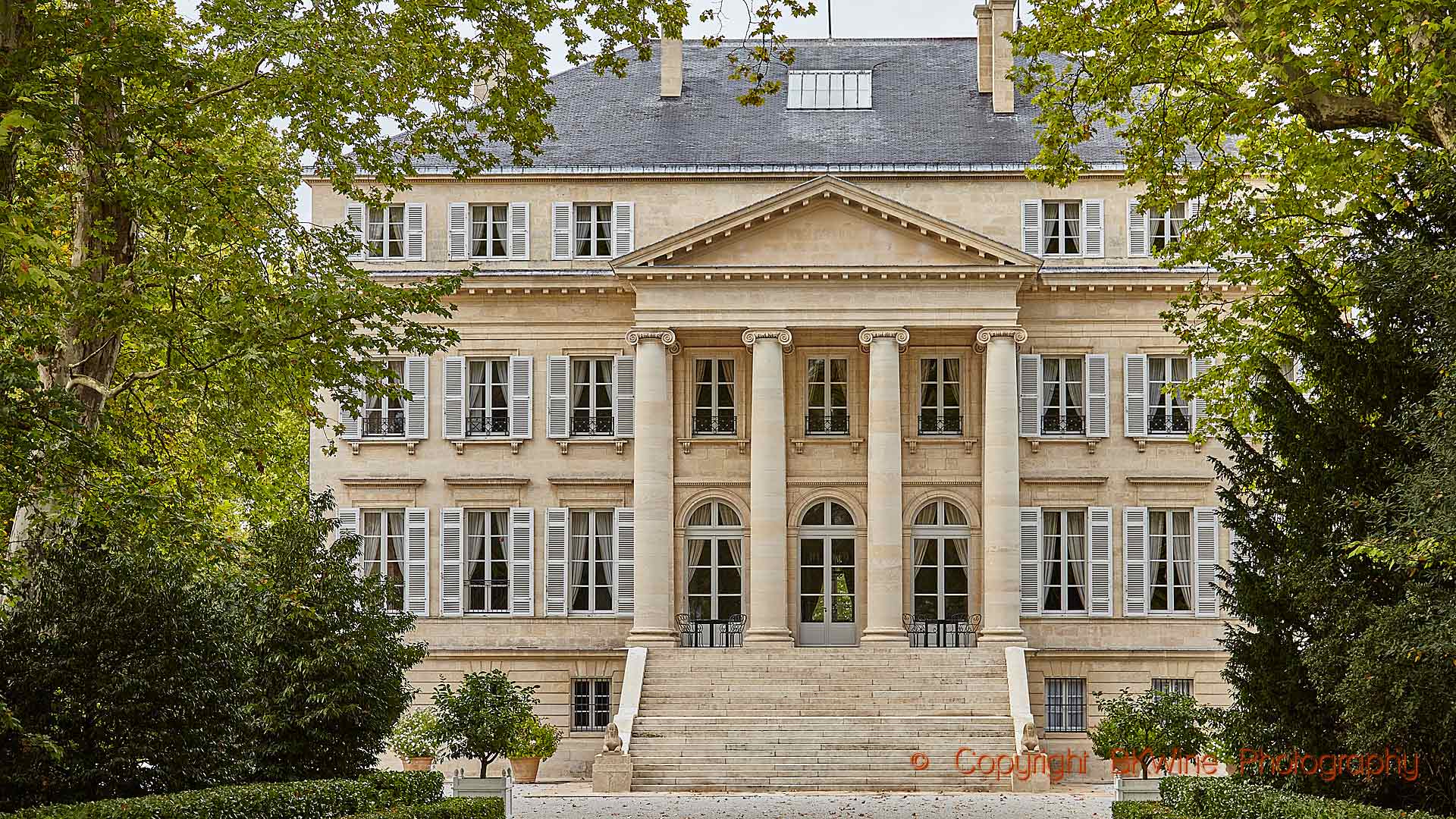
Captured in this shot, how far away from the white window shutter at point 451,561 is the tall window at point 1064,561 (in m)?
12.8

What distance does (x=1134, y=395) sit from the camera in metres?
35.5

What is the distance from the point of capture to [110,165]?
16.1m

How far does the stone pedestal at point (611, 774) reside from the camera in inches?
1120

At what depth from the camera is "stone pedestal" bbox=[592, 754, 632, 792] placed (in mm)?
28438

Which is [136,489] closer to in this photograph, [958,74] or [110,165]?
[110,165]

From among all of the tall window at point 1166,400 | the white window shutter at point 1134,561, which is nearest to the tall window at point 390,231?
the tall window at point 1166,400

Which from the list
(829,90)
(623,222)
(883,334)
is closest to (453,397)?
(623,222)

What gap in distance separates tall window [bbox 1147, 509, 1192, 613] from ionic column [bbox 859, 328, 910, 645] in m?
5.65

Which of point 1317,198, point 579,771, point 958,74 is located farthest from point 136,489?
point 958,74

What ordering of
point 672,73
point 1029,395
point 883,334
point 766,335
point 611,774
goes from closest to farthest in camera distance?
point 611,774 < point 883,334 < point 766,335 < point 1029,395 < point 672,73

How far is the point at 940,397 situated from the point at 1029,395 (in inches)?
77.8

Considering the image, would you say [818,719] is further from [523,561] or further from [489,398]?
[489,398]

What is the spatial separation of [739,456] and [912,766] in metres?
9.16

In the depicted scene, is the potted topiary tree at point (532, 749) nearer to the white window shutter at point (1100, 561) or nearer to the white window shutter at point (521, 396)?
the white window shutter at point (521, 396)
